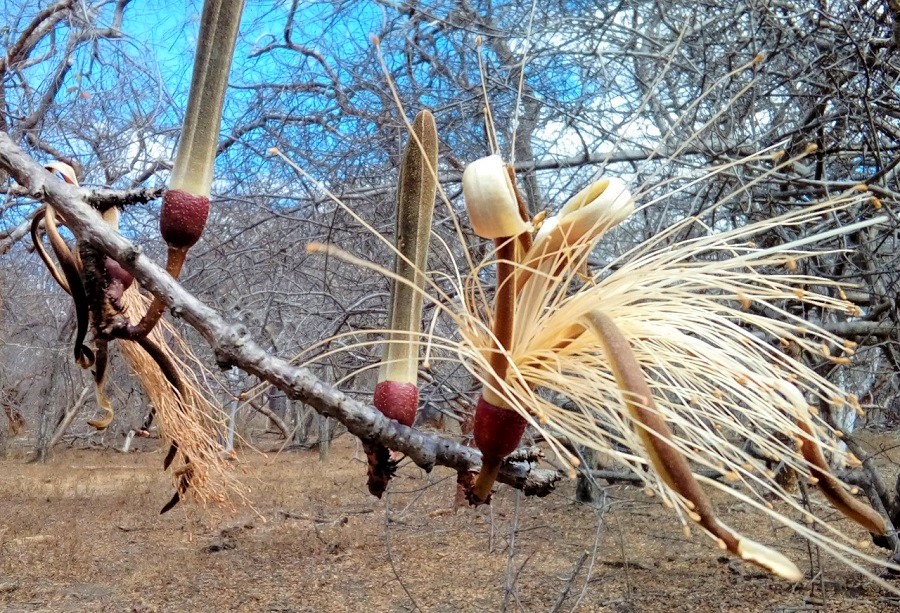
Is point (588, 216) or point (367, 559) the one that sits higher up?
point (588, 216)

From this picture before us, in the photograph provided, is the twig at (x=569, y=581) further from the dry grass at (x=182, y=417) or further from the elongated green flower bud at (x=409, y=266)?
the elongated green flower bud at (x=409, y=266)

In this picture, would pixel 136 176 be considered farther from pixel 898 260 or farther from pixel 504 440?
pixel 504 440

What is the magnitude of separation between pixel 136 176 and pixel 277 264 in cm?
123

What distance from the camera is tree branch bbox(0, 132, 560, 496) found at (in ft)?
1.79

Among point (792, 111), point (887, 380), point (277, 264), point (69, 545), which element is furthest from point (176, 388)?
point (69, 545)

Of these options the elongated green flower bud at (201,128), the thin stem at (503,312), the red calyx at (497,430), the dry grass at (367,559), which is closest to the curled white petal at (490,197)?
the thin stem at (503,312)

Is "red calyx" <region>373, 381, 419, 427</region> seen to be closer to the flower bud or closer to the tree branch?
the tree branch

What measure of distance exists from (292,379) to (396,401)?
0.28 ft

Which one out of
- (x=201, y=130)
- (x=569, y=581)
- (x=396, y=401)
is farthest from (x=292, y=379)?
(x=569, y=581)

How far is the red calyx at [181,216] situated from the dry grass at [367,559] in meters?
2.37

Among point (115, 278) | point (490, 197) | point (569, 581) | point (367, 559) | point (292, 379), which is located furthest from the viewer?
point (367, 559)

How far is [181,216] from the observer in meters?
0.57

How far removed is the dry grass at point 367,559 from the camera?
3.86 metres

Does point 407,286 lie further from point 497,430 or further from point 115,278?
point 115,278
